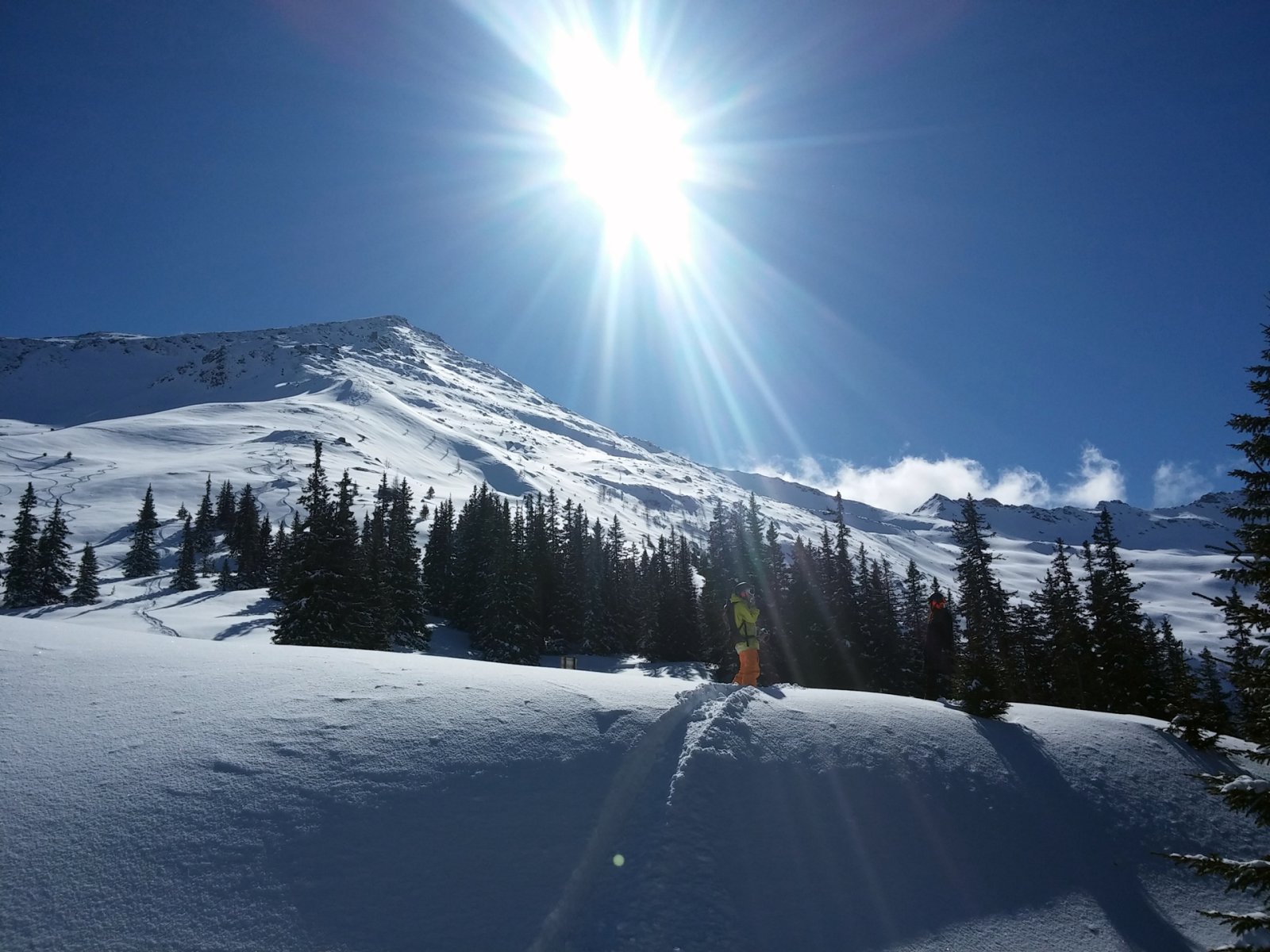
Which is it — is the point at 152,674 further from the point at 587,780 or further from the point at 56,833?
the point at 587,780

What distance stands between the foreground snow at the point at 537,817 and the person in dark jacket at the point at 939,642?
468cm

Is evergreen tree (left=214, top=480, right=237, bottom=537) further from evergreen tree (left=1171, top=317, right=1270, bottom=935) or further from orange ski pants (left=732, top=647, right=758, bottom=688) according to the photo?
evergreen tree (left=1171, top=317, right=1270, bottom=935)

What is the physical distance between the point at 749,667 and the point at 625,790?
611cm

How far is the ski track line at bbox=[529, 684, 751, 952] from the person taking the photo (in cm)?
529

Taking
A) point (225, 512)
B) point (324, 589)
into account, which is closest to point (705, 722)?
point (324, 589)

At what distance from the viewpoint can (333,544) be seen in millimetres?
25703

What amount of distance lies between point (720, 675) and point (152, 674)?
1218 inches

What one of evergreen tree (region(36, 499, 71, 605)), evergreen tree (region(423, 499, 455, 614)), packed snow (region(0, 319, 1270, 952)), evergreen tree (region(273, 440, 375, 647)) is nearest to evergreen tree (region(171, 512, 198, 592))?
evergreen tree (region(36, 499, 71, 605))

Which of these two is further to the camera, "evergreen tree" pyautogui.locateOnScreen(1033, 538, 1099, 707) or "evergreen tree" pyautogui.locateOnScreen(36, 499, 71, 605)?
"evergreen tree" pyautogui.locateOnScreen(36, 499, 71, 605)

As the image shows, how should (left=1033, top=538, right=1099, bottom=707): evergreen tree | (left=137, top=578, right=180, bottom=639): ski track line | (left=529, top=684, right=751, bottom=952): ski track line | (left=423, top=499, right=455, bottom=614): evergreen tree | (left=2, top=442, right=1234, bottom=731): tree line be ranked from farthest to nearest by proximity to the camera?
(left=423, top=499, right=455, bottom=614): evergreen tree → (left=137, top=578, right=180, bottom=639): ski track line → (left=1033, top=538, right=1099, bottom=707): evergreen tree → (left=2, top=442, right=1234, bottom=731): tree line → (left=529, top=684, right=751, bottom=952): ski track line

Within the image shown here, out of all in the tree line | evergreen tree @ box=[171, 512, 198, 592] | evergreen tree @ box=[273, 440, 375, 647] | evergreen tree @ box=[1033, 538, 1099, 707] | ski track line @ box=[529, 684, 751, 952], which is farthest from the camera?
evergreen tree @ box=[171, 512, 198, 592]

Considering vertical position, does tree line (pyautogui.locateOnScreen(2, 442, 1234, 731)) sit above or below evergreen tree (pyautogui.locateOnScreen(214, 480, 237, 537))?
below

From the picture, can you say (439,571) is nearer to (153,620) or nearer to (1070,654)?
(153,620)

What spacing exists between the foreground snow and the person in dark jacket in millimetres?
4683
